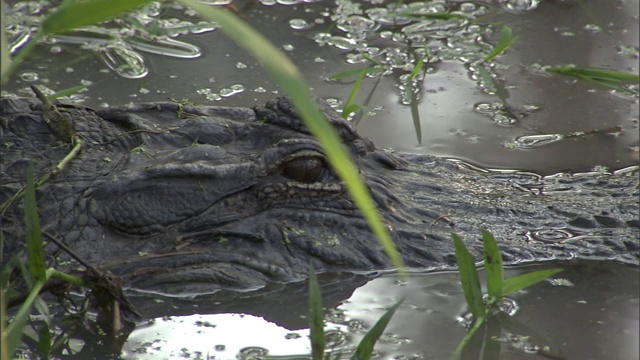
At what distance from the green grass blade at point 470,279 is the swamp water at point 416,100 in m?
0.30

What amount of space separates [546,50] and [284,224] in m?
3.15

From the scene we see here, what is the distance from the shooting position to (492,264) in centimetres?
275

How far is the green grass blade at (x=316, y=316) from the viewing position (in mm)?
2322

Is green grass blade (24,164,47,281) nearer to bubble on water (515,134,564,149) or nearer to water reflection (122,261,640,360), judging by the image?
water reflection (122,261,640,360)

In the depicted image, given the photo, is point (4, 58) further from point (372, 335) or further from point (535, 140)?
point (535, 140)

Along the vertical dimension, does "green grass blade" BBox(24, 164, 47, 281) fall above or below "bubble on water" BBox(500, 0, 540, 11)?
above

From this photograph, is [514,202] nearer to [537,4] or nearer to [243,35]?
[243,35]

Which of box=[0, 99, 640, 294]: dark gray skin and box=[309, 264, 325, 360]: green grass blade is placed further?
box=[0, 99, 640, 294]: dark gray skin

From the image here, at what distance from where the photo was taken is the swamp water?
3.06m

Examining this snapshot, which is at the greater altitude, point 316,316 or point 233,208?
point 316,316

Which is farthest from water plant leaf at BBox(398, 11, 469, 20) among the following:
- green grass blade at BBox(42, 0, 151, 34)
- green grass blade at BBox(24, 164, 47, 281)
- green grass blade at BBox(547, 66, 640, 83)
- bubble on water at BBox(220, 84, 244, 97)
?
green grass blade at BBox(42, 0, 151, 34)

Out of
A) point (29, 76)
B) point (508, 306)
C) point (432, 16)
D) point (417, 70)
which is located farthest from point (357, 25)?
point (508, 306)

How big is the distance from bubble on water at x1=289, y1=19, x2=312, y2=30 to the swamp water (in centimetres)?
1

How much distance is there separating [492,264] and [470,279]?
0.10 metres
